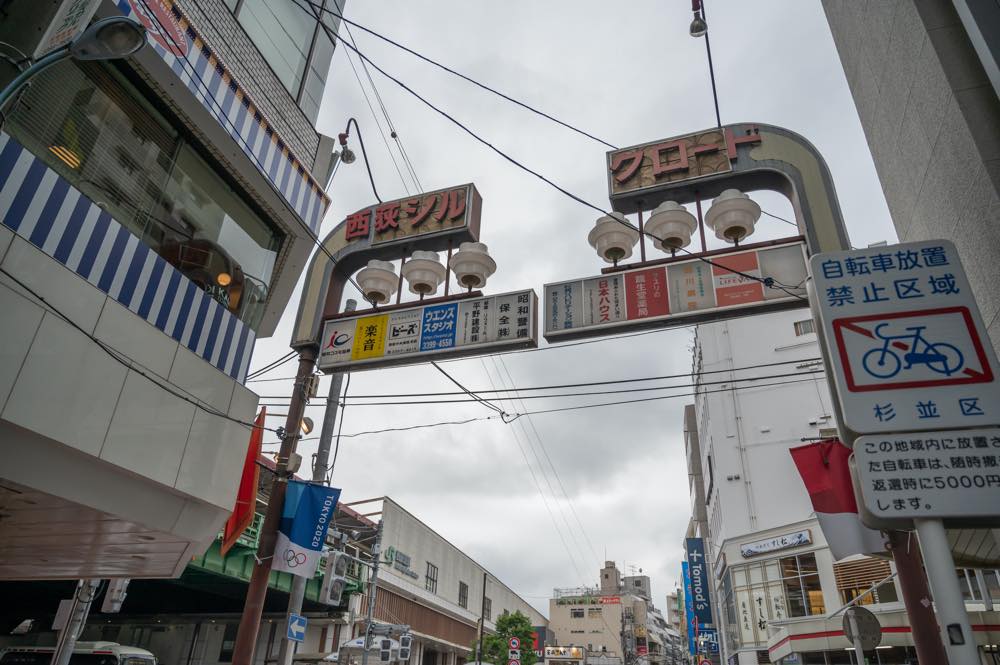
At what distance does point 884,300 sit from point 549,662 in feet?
329

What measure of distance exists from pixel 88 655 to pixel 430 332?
66.6 feet

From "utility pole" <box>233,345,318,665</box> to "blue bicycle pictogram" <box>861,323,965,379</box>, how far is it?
31.2 ft

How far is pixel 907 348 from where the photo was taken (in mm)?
4188

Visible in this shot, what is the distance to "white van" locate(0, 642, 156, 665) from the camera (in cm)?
2091

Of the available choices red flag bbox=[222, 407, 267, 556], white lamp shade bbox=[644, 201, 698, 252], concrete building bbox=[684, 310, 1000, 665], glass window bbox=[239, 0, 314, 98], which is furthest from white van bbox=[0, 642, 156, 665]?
concrete building bbox=[684, 310, 1000, 665]

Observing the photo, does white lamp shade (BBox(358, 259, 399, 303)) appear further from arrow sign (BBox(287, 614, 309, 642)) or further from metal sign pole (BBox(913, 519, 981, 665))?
metal sign pole (BBox(913, 519, 981, 665))

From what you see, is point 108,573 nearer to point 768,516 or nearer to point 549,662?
point 768,516

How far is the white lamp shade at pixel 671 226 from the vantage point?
32.8 feet

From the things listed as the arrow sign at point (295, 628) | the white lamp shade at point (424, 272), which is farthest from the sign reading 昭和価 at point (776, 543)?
the white lamp shade at point (424, 272)

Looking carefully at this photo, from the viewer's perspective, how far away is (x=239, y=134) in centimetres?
1213

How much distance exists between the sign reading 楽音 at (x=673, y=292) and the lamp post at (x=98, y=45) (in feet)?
21.8

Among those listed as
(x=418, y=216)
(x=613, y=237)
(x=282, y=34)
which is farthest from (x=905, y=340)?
(x=282, y=34)

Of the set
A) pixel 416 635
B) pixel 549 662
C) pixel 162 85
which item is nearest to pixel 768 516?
pixel 416 635

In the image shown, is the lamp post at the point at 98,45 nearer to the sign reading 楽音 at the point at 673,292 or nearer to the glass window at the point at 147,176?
the glass window at the point at 147,176
